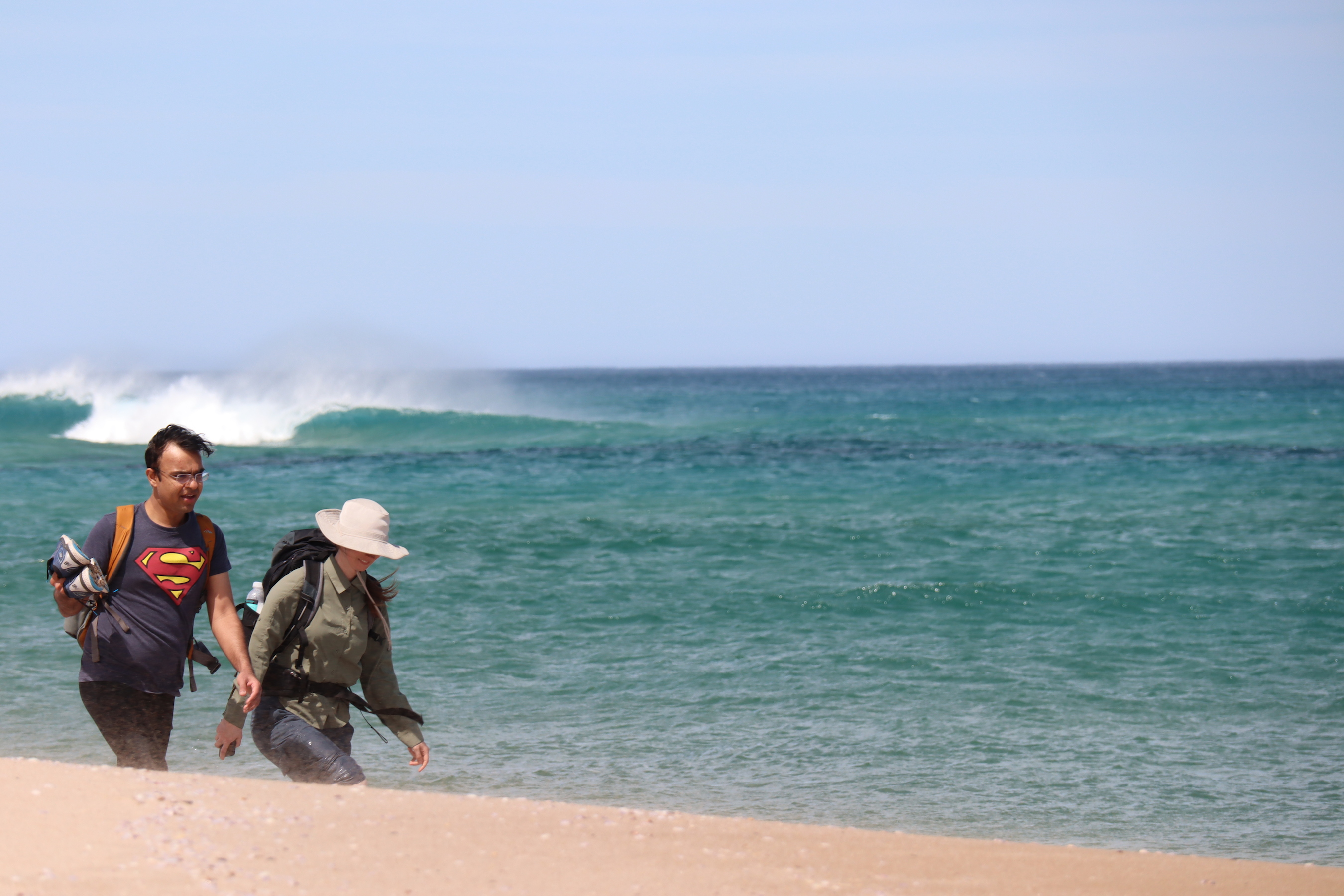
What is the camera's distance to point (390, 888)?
361 centimetres

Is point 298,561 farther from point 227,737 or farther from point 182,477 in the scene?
point 227,737

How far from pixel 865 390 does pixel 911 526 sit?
289ft

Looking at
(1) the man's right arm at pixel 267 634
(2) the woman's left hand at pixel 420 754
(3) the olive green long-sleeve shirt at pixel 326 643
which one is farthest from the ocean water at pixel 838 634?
(1) the man's right arm at pixel 267 634

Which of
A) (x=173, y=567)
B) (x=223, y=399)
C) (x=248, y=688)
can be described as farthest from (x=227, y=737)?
(x=223, y=399)

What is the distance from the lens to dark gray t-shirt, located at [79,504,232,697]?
4301 mm

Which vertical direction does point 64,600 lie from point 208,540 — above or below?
below

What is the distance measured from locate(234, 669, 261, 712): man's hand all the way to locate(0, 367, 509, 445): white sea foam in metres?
32.1

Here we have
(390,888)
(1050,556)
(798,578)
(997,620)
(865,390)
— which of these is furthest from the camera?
(865,390)

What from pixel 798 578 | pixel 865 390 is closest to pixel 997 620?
pixel 798 578

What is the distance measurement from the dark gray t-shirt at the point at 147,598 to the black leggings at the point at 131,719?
1.7 inches

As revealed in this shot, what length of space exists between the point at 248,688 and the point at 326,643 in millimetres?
329

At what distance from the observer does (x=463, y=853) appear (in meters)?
3.97

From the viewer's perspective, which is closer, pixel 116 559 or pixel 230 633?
pixel 116 559

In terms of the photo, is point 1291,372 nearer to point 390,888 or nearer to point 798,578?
point 798,578
